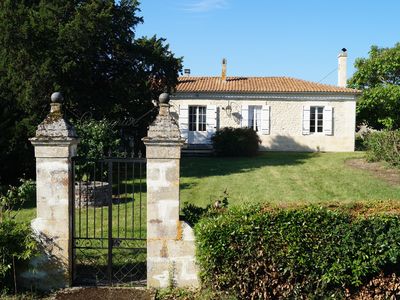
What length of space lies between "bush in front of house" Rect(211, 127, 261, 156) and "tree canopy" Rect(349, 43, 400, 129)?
7.55m

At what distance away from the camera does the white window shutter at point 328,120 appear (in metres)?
22.6

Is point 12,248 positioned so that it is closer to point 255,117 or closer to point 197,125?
point 197,125

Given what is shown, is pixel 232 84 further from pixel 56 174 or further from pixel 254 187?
pixel 56 174

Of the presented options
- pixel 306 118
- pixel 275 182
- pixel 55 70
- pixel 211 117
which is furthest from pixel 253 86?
pixel 55 70

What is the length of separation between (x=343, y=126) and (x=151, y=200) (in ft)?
63.9

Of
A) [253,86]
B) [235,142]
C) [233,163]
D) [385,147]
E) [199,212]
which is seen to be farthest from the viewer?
[253,86]

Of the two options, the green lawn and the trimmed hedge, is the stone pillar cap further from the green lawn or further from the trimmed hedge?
the green lawn

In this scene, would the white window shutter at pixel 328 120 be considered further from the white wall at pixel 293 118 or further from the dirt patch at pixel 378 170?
the dirt patch at pixel 378 170

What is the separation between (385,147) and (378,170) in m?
1.03

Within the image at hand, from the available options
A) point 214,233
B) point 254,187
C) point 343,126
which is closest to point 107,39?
point 254,187

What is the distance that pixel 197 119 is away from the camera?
23094mm

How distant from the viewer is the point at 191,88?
23.0m

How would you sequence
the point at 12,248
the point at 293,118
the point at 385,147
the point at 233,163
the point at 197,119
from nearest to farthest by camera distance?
the point at 12,248, the point at 385,147, the point at 233,163, the point at 293,118, the point at 197,119

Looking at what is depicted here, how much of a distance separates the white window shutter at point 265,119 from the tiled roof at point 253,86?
0.90m
